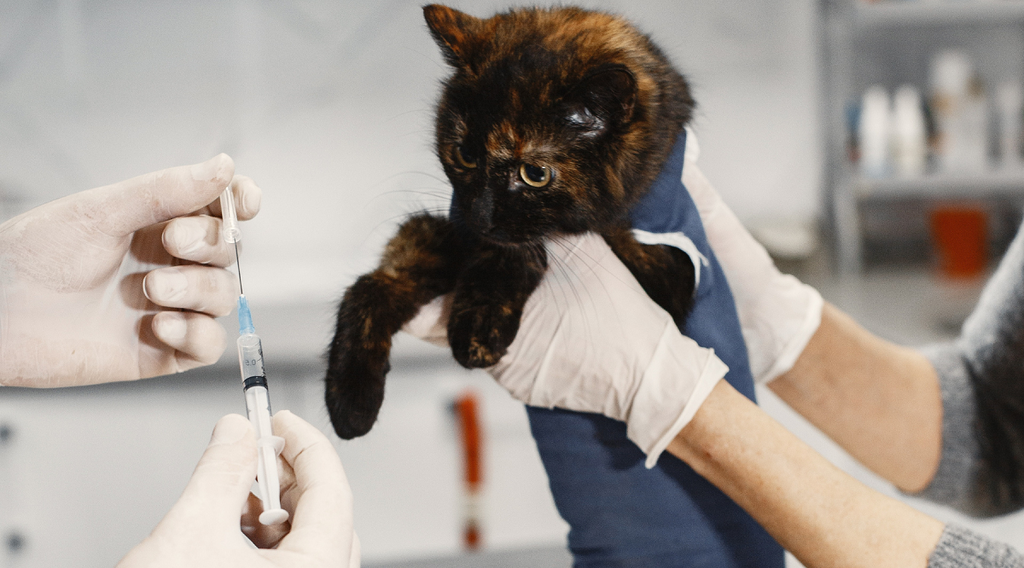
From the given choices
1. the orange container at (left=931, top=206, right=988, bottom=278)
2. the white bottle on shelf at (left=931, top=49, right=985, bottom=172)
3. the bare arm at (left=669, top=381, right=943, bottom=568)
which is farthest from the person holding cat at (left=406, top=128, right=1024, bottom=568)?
the orange container at (left=931, top=206, right=988, bottom=278)

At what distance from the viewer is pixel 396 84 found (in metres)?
2.37

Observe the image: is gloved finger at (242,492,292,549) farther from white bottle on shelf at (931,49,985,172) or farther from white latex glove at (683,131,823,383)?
white bottle on shelf at (931,49,985,172)

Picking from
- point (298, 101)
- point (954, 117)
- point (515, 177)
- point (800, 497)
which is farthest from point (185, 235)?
point (954, 117)

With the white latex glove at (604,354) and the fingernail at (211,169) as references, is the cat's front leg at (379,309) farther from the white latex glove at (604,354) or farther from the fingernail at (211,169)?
the fingernail at (211,169)

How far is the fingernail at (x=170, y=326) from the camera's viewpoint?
0.77 meters

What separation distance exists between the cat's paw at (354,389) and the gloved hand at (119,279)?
163 mm

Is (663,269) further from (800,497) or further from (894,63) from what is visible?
(894,63)

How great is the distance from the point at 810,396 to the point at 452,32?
2.48 feet

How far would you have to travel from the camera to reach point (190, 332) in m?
0.78

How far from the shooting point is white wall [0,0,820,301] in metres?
2.22

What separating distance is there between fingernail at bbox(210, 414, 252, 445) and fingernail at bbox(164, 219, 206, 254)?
0.20m

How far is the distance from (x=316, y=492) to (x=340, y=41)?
2041 mm

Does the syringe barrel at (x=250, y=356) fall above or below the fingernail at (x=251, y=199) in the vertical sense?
below

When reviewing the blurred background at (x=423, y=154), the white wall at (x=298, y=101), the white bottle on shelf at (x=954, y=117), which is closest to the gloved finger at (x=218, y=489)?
the blurred background at (x=423, y=154)
